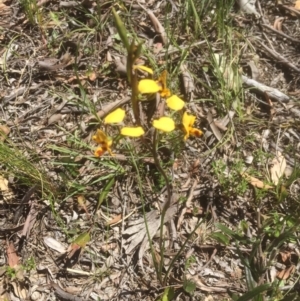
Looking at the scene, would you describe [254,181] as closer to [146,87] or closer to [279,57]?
[279,57]

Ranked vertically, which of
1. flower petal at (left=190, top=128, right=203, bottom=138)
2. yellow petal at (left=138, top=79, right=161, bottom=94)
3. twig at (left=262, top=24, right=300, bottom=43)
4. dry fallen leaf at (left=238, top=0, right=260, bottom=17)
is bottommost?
twig at (left=262, top=24, right=300, bottom=43)

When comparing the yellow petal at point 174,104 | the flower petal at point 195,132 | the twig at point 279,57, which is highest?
the yellow petal at point 174,104

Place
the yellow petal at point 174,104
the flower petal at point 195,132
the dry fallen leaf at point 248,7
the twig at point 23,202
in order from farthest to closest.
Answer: the dry fallen leaf at point 248,7
the twig at point 23,202
the flower petal at point 195,132
the yellow petal at point 174,104

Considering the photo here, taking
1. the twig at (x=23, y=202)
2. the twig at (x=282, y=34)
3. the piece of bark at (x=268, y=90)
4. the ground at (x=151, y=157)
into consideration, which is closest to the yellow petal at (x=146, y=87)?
the ground at (x=151, y=157)

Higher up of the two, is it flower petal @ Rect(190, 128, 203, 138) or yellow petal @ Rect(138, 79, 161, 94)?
yellow petal @ Rect(138, 79, 161, 94)

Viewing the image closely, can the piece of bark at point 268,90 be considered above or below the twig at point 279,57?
below

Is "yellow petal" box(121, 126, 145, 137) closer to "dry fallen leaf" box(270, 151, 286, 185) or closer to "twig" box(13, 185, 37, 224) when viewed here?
"twig" box(13, 185, 37, 224)

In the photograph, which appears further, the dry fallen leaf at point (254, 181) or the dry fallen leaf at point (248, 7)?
the dry fallen leaf at point (248, 7)

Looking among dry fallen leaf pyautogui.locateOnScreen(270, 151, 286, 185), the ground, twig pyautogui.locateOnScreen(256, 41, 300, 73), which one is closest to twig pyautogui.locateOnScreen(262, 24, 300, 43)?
the ground

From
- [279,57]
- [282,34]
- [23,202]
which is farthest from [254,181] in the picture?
[23,202]

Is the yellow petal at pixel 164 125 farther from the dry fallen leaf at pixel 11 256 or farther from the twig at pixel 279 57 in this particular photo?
the twig at pixel 279 57
